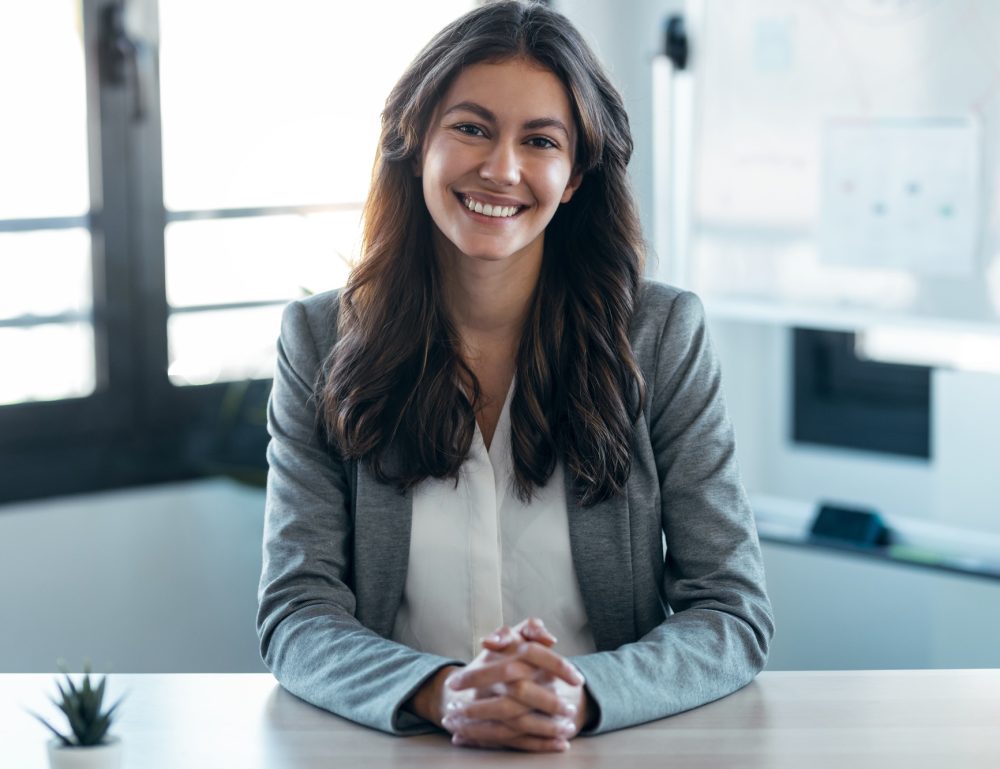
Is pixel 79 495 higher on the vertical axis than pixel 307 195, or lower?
lower

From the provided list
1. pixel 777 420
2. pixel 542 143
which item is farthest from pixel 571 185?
pixel 777 420

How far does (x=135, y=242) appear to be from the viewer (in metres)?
3.11

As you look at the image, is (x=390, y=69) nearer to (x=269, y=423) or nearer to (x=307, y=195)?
(x=307, y=195)

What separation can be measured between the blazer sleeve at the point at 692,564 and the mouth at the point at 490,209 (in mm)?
236

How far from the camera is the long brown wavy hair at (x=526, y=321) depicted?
1.67 m

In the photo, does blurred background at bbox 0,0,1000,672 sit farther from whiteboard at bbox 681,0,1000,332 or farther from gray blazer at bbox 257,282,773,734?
gray blazer at bbox 257,282,773,734

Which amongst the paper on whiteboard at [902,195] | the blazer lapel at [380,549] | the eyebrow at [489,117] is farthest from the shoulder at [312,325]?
the paper on whiteboard at [902,195]

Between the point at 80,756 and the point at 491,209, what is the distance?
0.82m

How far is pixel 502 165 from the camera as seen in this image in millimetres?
1634

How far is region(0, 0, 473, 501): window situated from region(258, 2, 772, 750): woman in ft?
4.77

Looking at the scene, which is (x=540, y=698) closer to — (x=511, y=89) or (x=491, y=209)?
(x=491, y=209)

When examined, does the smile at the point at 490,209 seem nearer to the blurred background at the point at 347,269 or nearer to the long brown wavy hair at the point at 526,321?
the long brown wavy hair at the point at 526,321

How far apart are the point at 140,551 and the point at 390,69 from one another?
1346 millimetres

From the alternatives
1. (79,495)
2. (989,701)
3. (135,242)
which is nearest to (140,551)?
(79,495)
